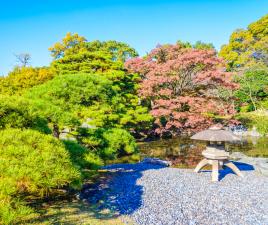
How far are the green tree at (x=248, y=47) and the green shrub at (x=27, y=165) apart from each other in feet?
84.2

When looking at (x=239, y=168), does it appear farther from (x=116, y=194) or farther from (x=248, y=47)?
(x=248, y=47)

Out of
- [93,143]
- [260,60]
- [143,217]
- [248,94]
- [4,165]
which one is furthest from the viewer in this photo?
[260,60]

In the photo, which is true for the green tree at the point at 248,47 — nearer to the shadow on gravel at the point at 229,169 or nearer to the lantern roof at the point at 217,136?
the shadow on gravel at the point at 229,169

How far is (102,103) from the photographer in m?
7.58

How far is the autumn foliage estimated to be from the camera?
1522 cm

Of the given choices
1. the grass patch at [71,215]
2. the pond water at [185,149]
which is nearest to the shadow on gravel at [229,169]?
the pond water at [185,149]

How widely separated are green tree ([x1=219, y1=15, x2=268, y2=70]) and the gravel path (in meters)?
21.0

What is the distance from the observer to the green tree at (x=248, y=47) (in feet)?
89.7

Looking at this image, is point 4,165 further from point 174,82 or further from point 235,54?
point 235,54

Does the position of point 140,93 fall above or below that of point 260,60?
below

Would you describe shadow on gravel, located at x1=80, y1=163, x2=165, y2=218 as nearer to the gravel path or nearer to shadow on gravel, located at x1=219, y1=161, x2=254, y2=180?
the gravel path

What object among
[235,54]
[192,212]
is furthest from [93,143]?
[235,54]

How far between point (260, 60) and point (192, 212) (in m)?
25.2

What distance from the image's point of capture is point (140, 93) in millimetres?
17266
